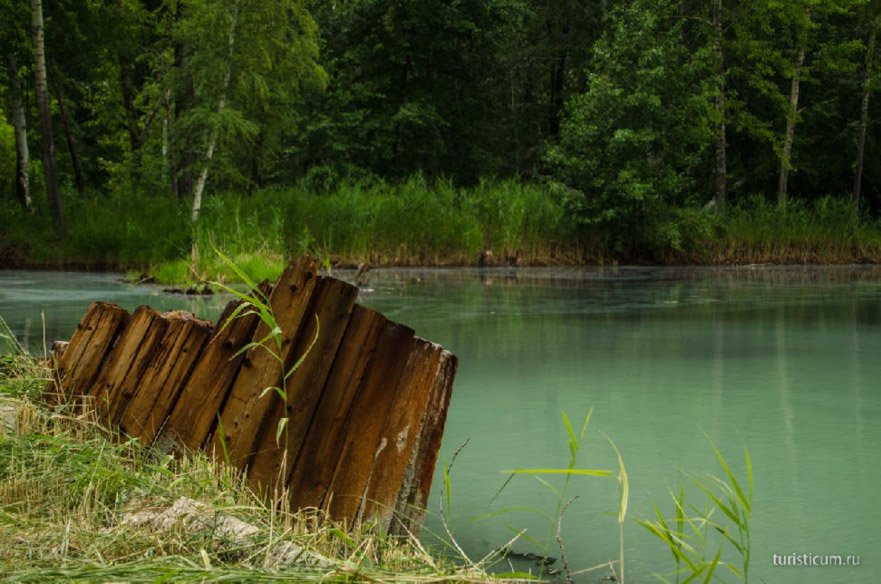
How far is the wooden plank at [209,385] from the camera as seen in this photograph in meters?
3.97

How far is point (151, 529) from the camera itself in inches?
118

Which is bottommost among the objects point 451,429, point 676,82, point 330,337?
point 451,429

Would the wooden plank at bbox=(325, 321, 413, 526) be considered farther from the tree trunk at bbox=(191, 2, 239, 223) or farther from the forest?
the tree trunk at bbox=(191, 2, 239, 223)

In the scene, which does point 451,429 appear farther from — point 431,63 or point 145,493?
point 431,63

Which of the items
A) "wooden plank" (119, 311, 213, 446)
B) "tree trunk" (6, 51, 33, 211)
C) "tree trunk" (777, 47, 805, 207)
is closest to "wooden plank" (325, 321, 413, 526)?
"wooden plank" (119, 311, 213, 446)

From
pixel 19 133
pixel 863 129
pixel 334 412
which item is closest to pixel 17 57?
pixel 19 133

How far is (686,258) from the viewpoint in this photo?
21.8m

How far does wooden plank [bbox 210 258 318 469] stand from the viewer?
3.78m

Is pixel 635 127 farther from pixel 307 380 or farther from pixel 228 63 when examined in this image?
pixel 307 380

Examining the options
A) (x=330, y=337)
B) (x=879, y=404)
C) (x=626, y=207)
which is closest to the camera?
(x=330, y=337)

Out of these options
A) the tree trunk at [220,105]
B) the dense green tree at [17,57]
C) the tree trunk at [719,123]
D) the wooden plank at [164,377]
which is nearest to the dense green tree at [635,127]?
the tree trunk at [719,123]

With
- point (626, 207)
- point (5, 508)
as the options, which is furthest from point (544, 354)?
point (626, 207)

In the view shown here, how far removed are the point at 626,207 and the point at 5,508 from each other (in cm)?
1787

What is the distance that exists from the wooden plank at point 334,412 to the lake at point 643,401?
20.2 inches
